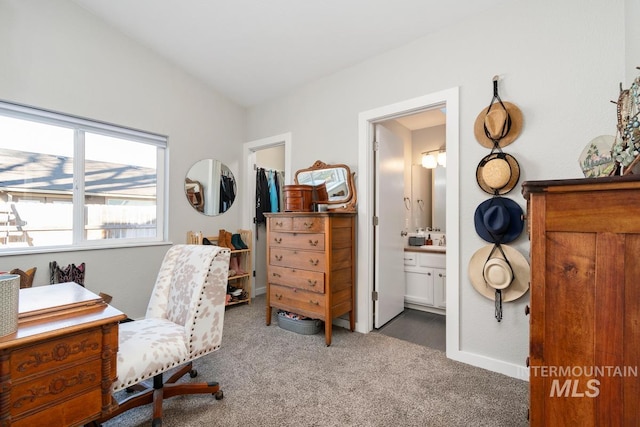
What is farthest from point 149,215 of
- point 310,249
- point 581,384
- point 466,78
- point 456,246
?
point 581,384

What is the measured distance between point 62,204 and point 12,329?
222 centimetres

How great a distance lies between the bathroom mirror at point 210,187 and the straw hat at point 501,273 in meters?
3.05

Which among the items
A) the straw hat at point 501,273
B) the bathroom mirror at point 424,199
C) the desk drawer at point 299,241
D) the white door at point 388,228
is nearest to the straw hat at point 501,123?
the straw hat at point 501,273

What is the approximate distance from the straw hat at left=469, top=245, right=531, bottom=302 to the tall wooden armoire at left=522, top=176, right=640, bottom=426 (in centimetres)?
123

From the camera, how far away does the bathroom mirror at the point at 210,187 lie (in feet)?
11.4

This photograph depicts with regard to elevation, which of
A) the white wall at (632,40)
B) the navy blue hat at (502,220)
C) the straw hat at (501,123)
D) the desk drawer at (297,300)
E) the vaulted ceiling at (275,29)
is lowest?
the desk drawer at (297,300)

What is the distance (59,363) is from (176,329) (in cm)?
59

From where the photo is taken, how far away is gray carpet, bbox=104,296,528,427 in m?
1.56

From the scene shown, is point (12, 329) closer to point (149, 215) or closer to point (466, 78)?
point (149, 215)

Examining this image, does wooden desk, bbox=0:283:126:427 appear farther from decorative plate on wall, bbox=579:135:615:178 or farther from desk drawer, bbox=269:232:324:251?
decorative plate on wall, bbox=579:135:615:178

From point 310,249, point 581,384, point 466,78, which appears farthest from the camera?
point 310,249

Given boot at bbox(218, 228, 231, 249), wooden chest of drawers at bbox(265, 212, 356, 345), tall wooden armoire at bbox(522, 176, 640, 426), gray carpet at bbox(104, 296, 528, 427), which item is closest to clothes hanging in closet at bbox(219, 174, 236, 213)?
boot at bbox(218, 228, 231, 249)

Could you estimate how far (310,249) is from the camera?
2.57m

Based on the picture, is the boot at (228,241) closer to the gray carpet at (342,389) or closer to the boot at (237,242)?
the boot at (237,242)
